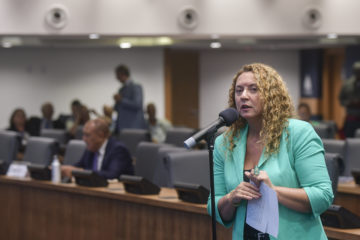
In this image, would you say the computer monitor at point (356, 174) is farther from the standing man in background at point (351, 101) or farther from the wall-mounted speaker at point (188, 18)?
the wall-mounted speaker at point (188, 18)

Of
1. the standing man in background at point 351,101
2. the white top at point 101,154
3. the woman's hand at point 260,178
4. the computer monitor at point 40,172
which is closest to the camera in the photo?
the woman's hand at point 260,178

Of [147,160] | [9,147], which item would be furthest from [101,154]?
[9,147]

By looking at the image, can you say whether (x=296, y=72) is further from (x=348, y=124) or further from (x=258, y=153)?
(x=258, y=153)

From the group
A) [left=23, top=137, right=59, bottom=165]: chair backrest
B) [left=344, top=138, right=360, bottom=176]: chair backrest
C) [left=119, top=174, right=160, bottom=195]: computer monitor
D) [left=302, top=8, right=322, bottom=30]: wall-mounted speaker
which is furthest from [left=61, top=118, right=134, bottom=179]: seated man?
[left=302, top=8, right=322, bottom=30]: wall-mounted speaker

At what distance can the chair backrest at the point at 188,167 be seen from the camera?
4984 mm

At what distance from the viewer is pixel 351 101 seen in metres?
8.50

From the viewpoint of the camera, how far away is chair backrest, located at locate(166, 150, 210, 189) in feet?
16.4

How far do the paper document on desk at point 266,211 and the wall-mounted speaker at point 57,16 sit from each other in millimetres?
7077

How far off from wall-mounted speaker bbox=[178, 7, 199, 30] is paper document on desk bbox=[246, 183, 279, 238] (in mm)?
6981

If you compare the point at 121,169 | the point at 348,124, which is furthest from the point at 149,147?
the point at 348,124

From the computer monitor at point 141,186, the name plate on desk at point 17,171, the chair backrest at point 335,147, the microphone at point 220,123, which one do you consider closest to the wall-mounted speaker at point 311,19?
the chair backrest at point 335,147

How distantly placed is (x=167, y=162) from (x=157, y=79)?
1063 centimetres

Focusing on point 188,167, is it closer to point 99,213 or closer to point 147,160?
point 99,213

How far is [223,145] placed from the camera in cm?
280
